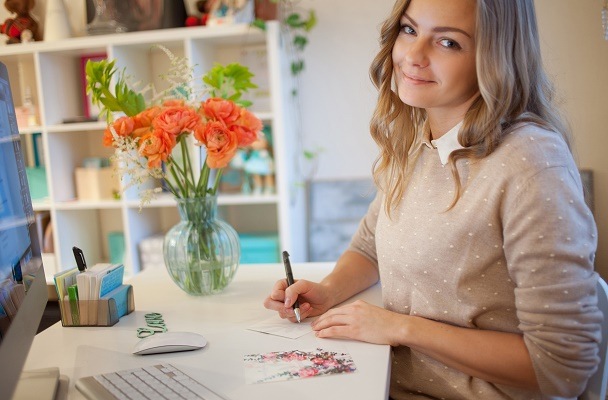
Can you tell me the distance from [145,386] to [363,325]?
1.38ft

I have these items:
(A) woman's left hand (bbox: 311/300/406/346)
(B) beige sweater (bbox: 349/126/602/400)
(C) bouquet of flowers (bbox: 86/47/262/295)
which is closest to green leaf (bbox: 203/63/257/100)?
(C) bouquet of flowers (bbox: 86/47/262/295)

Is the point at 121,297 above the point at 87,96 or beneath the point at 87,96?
beneath

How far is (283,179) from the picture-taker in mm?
3152

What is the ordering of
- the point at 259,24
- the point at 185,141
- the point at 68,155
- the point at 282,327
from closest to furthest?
1. the point at 282,327
2. the point at 185,141
3. the point at 259,24
4. the point at 68,155

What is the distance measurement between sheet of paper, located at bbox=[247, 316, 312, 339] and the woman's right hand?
0.02 meters

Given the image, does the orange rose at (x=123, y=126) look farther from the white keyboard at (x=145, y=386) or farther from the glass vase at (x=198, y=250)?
the white keyboard at (x=145, y=386)

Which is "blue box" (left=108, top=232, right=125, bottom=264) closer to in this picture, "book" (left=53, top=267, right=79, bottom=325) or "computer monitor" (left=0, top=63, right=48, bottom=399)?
"book" (left=53, top=267, right=79, bottom=325)

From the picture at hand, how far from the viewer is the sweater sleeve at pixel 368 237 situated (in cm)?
154

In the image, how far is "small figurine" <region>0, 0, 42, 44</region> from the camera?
3.43m

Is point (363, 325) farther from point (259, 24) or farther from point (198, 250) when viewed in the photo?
point (259, 24)

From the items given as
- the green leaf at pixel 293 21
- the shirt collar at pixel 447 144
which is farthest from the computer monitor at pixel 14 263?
the green leaf at pixel 293 21

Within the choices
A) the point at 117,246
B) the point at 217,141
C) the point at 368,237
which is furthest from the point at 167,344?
the point at 117,246

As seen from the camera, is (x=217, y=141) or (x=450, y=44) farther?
(x=217, y=141)

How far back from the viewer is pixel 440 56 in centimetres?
122
